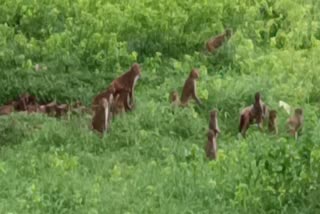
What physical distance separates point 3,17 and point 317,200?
4768mm

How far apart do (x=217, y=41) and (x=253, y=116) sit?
190cm

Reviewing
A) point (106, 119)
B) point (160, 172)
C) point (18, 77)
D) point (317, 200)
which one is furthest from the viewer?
point (18, 77)

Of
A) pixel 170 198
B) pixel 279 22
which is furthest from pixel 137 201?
pixel 279 22

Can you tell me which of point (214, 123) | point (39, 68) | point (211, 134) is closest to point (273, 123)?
point (214, 123)

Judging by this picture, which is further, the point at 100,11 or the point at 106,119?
the point at 100,11

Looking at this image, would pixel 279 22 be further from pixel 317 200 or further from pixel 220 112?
pixel 317 200

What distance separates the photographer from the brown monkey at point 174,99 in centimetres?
816

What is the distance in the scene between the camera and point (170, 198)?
6.55m

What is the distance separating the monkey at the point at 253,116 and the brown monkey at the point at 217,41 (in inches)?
69.1

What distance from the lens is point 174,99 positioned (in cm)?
826

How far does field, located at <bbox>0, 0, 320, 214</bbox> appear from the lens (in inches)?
255

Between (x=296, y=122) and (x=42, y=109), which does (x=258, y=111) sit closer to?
(x=296, y=122)

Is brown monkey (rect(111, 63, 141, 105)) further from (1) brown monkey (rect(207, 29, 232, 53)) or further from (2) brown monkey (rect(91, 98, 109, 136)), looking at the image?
(1) brown monkey (rect(207, 29, 232, 53))

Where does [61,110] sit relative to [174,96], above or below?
below
